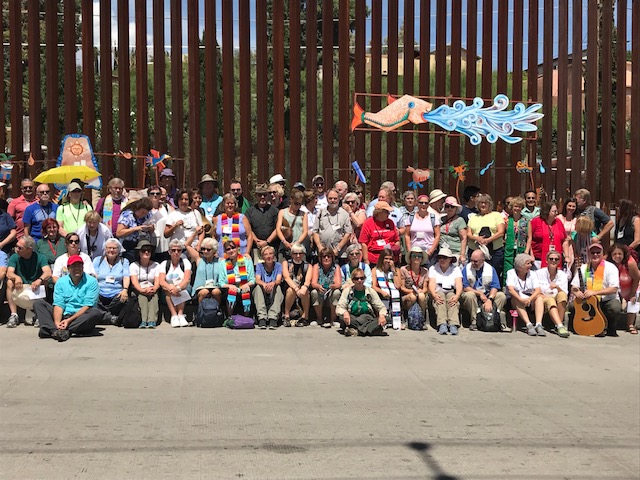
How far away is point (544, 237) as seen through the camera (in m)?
12.0

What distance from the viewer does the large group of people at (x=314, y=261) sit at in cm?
1120

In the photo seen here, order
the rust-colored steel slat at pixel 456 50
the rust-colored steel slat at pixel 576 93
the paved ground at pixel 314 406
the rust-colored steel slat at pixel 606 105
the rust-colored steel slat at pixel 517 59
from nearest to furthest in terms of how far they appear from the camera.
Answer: the paved ground at pixel 314 406 < the rust-colored steel slat at pixel 456 50 < the rust-colored steel slat at pixel 517 59 < the rust-colored steel slat at pixel 576 93 < the rust-colored steel slat at pixel 606 105

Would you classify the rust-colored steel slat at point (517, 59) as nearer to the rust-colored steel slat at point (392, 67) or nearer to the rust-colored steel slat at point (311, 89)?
the rust-colored steel slat at point (392, 67)

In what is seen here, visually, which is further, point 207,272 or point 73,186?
point 73,186

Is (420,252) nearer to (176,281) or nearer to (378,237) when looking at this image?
(378,237)

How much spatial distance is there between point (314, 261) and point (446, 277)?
1.71 meters

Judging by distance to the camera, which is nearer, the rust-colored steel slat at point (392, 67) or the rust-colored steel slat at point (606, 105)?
the rust-colored steel slat at point (392, 67)

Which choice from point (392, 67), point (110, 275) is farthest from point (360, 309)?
point (392, 67)

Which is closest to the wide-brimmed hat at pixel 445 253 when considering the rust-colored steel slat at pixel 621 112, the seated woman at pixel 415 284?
the seated woman at pixel 415 284

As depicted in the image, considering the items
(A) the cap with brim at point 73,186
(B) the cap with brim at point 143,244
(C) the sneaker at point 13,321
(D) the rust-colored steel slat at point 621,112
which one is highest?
(D) the rust-colored steel slat at point 621,112

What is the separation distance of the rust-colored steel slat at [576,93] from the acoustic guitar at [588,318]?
326 cm

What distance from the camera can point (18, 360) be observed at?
927cm

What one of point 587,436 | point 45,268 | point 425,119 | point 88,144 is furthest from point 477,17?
point 587,436

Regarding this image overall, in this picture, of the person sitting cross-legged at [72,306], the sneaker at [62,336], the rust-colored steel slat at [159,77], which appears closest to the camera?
the sneaker at [62,336]
